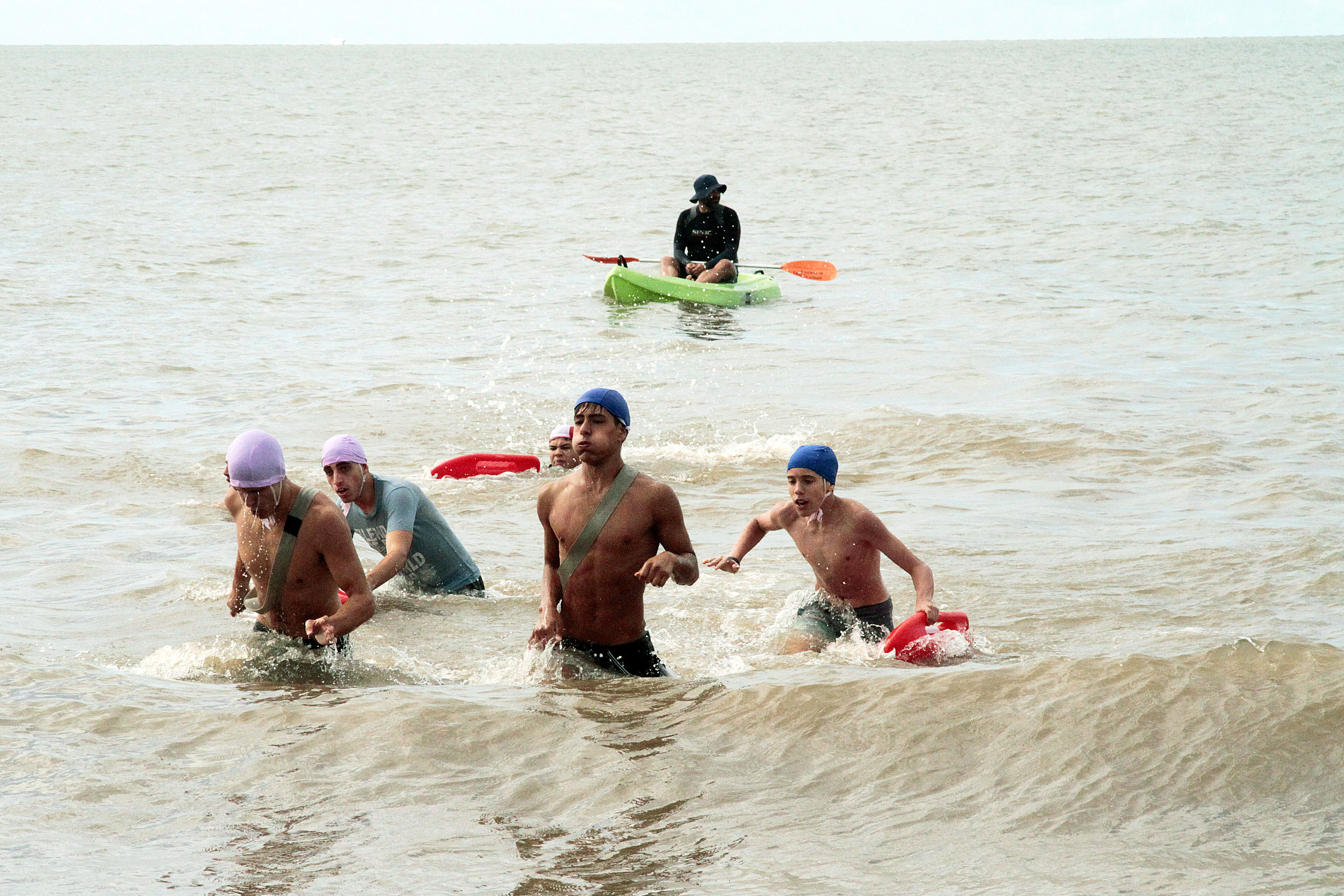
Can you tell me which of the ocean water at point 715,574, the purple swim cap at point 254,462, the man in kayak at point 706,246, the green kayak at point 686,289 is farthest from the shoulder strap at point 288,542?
the green kayak at point 686,289

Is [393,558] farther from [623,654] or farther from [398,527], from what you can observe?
[623,654]

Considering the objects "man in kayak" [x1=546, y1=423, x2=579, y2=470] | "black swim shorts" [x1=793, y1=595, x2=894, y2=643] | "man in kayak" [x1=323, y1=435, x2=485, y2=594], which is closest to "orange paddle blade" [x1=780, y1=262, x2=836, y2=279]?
"man in kayak" [x1=323, y1=435, x2=485, y2=594]

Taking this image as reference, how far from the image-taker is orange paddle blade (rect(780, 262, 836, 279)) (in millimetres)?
21109

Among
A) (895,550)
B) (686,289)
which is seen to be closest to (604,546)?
(895,550)

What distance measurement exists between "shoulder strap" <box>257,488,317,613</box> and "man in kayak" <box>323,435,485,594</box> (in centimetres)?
78

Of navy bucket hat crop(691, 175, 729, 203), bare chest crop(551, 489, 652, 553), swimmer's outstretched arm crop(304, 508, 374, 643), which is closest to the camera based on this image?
bare chest crop(551, 489, 652, 553)

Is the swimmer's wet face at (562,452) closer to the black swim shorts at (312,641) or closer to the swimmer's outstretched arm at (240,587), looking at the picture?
the black swim shorts at (312,641)

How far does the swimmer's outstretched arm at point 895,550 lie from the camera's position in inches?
259

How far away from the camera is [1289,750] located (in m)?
5.19

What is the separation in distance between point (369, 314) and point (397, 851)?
629 inches

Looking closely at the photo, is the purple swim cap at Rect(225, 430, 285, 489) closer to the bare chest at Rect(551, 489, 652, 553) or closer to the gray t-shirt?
the bare chest at Rect(551, 489, 652, 553)

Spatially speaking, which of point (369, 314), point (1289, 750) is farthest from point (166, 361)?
point (1289, 750)

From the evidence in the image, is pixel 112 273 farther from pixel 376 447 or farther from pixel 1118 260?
pixel 1118 260

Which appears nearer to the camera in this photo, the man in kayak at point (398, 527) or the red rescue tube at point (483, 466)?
the man in kayak at point (398, 527)
